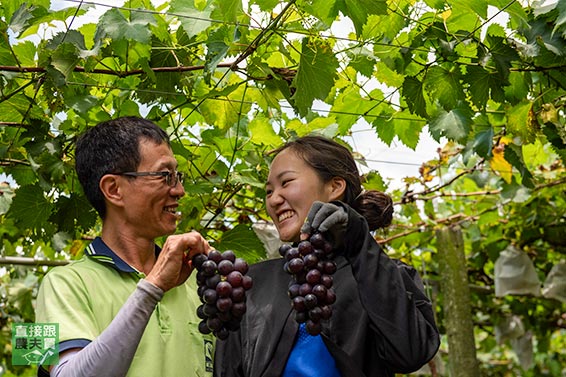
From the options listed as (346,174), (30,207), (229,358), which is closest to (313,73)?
(346,174)

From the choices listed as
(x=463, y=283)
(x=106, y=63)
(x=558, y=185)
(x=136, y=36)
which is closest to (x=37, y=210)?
(x=106, y=63)

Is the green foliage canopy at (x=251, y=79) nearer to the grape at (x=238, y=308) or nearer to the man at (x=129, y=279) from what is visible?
the man at (x=129, y=279)

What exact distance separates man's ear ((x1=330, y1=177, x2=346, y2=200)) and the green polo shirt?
17.8 inches

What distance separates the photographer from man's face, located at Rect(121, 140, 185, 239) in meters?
1.91

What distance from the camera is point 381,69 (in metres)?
2.55

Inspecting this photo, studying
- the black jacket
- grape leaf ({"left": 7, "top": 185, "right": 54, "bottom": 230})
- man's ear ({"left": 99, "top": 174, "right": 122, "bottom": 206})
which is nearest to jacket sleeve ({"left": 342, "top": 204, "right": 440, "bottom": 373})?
the black jacket

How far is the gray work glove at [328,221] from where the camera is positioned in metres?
1.69

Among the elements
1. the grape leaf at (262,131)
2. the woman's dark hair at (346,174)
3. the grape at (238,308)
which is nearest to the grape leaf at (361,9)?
the woman's dark hair at (346,174)

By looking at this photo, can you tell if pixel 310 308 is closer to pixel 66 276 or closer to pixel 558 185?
pixel 66 276

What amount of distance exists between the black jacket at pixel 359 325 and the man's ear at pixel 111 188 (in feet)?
1.42

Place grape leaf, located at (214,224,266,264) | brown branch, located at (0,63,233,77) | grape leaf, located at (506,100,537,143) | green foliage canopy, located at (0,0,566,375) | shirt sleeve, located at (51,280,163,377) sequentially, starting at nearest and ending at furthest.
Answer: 1. shirt sleeve, located at (51,280,163,377)
2. green foliage canopy, located at (0,0,566,375)
3. brown branch, located at (0,63,233,77)
4. grape leaf, located at (506,100,537,143)
5. grape leaf, located at (214,224,266,264)

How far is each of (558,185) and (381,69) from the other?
2390 mm

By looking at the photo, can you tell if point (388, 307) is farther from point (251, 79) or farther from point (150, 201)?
point (251, 79)

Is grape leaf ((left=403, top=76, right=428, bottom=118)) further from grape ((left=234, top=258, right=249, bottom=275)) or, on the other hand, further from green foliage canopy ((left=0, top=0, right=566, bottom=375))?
grape ((left=234, top=258, right=249, bottom=275))
